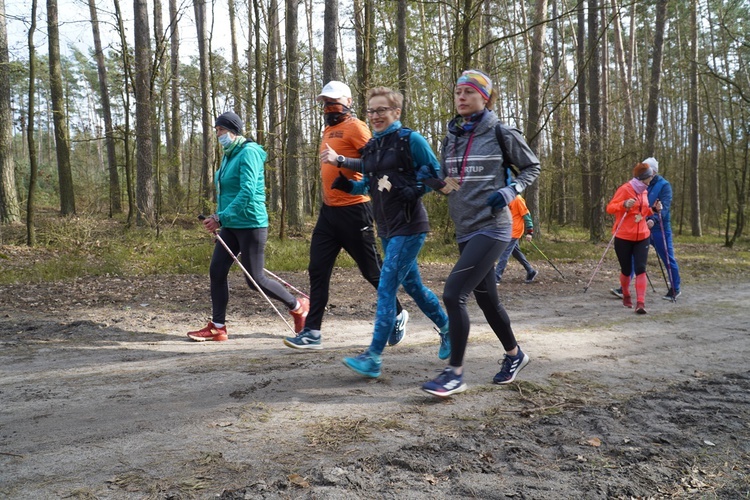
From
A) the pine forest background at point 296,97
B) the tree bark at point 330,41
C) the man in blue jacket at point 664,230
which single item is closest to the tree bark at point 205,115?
the pine forest background at point 296,97

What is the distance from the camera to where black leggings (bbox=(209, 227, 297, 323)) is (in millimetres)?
5840

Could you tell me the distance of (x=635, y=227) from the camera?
8.20 m

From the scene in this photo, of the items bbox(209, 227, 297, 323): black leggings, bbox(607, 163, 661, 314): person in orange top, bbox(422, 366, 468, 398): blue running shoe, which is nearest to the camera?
bbox(422, 366, 468, 398): blue running shoe

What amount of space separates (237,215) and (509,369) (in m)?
3.14

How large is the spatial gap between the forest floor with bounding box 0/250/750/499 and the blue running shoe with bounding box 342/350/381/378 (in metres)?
0.12

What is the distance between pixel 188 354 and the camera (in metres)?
5.33

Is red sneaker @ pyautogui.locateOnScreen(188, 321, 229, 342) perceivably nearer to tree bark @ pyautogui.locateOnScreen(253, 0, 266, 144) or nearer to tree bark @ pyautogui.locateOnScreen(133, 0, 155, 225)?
tree bark @ pyautogui.locateOnScreen(253, 0, 266, 144)

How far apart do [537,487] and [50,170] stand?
32.8 m

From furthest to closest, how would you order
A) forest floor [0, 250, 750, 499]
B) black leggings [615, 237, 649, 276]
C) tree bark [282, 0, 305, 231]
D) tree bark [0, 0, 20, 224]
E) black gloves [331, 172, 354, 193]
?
tree bark [282, 0, 305, 231] < tree bark [0, 0, 20, 224] < black leggings [615, 237, 649, 276] < black gloves [331, 172, 354, 193] < forest floor [0, 250, 750, 499]

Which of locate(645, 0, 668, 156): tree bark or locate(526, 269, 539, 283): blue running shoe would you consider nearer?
locate(526, 269, 539, 283): blue running shoe

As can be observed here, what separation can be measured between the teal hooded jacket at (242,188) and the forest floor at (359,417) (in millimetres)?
1331

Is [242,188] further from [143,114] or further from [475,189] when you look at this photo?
[143,114]

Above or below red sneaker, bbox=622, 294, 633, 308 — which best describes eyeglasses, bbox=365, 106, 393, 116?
above

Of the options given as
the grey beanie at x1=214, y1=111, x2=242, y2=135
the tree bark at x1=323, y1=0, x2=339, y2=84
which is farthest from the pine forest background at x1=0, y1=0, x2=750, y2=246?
the grey beanie at x1=214, y1=111, x2=242, y2=135
